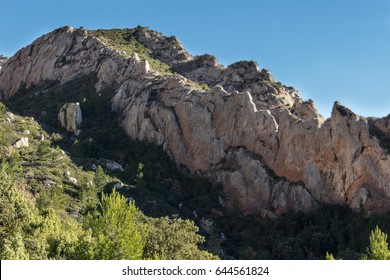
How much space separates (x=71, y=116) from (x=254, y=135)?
4160 centimetres

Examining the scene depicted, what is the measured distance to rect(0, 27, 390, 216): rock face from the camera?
69.4 metres

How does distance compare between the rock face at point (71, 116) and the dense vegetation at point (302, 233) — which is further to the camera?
the rock face at point (71, 116)

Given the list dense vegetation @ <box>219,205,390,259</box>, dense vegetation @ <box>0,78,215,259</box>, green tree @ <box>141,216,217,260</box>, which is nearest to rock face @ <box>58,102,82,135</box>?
dense vegetation @ <box>0,78,215,259</box>

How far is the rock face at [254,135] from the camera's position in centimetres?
6944

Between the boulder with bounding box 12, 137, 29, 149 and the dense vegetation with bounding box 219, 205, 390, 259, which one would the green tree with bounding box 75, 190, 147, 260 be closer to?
the dense vegetation with bounding box 219, 205, 390, 259

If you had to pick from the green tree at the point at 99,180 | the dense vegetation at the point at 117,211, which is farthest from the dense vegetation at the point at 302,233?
the green tree at the point at 99,180

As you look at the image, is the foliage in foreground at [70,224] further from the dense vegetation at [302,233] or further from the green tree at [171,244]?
the dense vegetation at [302,233]

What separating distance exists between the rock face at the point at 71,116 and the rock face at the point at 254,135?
0.33 m

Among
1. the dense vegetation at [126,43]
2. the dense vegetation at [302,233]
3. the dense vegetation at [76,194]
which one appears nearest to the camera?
the dense vegetation at [76,194]

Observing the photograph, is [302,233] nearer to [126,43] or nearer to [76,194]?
[76,194]

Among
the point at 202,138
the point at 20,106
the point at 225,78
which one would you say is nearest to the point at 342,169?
the point at 202,138

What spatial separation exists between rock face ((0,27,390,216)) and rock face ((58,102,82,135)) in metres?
0.33

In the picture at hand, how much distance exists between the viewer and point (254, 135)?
269 feet

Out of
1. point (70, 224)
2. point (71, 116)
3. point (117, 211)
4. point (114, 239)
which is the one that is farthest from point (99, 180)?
point (114, 239)
